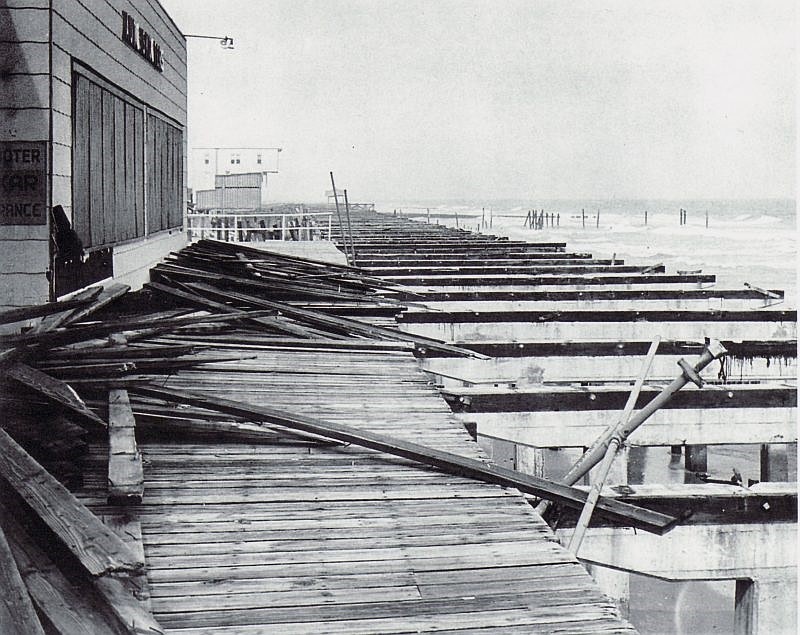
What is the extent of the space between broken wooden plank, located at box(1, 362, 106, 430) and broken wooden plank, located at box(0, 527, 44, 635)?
171 centimetres

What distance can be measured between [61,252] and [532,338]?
4.54 meters

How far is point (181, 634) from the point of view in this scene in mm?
3197

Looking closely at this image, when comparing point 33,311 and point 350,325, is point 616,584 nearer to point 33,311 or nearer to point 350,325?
point 350,325

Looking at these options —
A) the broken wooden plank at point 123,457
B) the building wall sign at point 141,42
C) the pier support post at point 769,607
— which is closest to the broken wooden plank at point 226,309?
the building wall sign at point 141,42

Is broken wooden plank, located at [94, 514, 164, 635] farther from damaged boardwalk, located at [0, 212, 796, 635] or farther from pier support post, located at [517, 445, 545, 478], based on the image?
pier support post, located at [517, 445, 545, 478]

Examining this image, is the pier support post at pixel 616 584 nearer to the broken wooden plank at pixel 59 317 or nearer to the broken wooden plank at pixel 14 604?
the broken wooden plank at pixel 59 317

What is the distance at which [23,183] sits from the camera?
8.29 metres

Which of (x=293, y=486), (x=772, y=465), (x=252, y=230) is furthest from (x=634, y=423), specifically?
(x=252, y=230)

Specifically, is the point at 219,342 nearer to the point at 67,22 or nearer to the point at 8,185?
the point at 8,185

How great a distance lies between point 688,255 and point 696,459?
139ft

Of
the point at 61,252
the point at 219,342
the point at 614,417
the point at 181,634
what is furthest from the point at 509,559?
the point at 61,252

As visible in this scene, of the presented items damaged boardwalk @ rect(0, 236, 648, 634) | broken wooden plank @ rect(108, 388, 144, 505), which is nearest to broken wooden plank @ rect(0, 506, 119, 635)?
damaged boardwalk @ rect(0, 236, 648, 634)

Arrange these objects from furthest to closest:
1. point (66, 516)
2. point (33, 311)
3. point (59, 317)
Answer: point (59, 317), point (33, 311), point (66, 516)

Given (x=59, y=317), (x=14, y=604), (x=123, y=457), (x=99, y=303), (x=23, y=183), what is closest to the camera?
(x=14, y=604)
